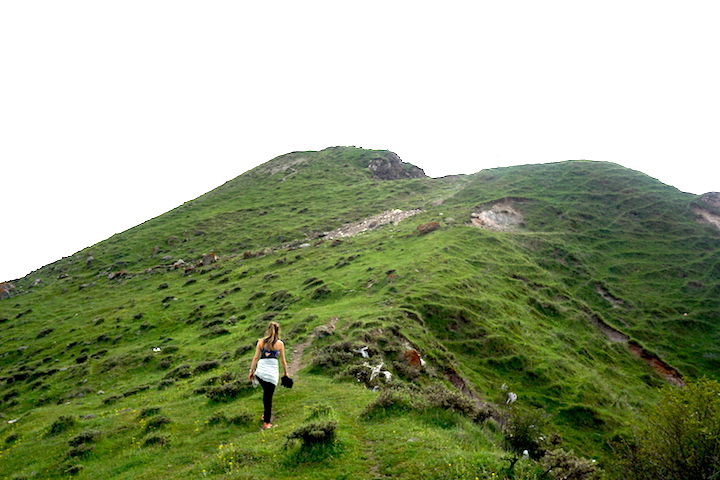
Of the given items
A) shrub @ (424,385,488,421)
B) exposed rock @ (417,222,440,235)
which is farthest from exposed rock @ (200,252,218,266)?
shrub @ (424,385,488,421)

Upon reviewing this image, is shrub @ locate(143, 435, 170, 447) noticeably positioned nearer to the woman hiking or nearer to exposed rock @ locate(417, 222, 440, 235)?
the woman hiking

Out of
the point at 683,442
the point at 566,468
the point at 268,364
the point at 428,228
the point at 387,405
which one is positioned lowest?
the point at 683,442

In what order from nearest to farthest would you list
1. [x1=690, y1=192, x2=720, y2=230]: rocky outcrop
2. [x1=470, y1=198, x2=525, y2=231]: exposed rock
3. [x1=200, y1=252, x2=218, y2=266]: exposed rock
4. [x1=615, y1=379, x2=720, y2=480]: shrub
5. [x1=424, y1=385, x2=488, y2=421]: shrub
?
[x1=615, y1=379, x2=720, y2=480]: shrub → [x1=424, y1=385, x2=488, y2=421]: shrub → [x1=470, y1=198, x2=525, y2=231]: exposed rock → [x1=690, y1=192, x2=720, y2=230]: rocky outcrop → [x1=200, y1=252, x2=218, y2=266]: exposed rock

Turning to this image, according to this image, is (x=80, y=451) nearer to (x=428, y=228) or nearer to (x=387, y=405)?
(x=387, y=405)

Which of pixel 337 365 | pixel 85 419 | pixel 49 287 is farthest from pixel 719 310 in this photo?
pixel 49 287

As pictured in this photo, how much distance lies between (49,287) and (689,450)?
89.7 metres

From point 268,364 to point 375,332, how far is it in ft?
37.5

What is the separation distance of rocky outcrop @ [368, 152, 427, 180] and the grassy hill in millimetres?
40958

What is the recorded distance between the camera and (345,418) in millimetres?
12258

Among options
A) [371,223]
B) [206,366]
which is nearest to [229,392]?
[206,366]

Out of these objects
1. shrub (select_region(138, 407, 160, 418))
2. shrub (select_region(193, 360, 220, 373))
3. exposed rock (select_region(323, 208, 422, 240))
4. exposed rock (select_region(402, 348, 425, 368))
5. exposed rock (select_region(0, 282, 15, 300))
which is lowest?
exposed rock (select_region(402, 348, 425, 368))

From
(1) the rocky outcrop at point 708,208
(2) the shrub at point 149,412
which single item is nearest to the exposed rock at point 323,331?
(2) the shrub at point 149,412

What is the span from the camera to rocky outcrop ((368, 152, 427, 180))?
12586cm

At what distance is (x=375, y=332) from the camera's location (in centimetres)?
2228
